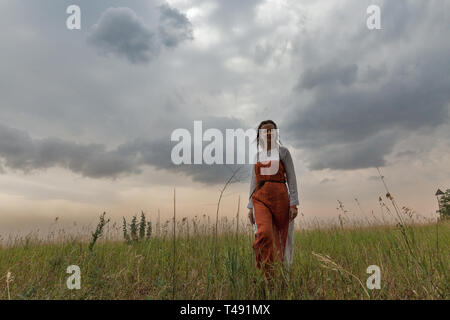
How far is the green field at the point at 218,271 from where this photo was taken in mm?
3457

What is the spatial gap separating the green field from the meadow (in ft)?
0.04

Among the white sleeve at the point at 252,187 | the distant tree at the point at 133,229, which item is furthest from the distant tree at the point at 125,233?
the white sleeve at the point at 252,187

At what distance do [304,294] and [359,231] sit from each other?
23.2 feet

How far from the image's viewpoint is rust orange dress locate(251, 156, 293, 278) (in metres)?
4.17

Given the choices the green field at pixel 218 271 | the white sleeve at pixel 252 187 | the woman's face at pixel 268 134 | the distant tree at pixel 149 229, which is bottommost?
the green field at pixel 218 271

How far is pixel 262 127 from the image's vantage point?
495 centimetres

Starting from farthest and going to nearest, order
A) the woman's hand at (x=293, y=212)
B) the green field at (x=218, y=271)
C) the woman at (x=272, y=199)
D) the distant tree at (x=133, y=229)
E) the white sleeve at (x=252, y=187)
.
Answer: the distant tree at (x=133, y=229) < the white sleeve at (x=252, y=187) < the woman's hand at (x=293, y=212) < the woman at (x=272, y=199) < the green field at (x=218, y=271)

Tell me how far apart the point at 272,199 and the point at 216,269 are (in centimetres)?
127

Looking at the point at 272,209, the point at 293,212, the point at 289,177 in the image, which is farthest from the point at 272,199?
the point at 289,177

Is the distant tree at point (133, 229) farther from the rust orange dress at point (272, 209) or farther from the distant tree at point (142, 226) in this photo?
the rust orange dress at point (272, 209)

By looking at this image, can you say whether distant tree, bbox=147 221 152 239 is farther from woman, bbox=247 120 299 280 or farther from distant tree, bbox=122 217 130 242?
woman, bbox=247 120 299 280

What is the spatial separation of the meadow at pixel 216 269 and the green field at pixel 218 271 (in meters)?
0.01
